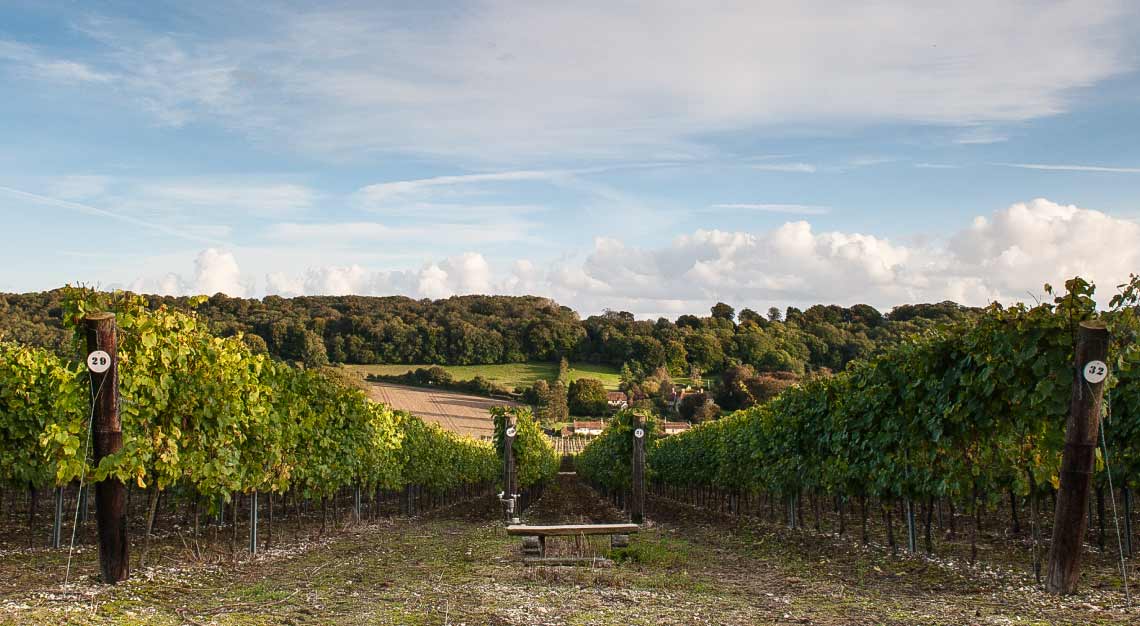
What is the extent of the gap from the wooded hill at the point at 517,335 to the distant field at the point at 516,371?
1.53 m

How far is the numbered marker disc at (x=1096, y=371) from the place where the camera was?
24.2ft

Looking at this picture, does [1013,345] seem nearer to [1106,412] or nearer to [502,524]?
[1106,412]

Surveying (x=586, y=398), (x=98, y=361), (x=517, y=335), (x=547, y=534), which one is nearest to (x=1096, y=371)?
(x=547, y=534)

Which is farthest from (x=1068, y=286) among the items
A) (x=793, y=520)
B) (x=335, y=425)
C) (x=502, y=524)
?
(x=502, y=524)

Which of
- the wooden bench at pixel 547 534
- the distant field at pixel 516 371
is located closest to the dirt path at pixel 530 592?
the wooden bench at pixel 547 534

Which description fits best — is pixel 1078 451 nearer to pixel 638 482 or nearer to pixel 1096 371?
pixel 1096 371

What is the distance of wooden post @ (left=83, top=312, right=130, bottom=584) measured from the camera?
27.4ft

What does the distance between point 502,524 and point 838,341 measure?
75.5m

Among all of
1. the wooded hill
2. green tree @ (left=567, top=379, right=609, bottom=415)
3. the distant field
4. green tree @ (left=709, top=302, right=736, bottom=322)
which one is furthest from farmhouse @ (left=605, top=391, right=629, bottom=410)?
green tree @ (left=709, top=302, right=736, bottom=322)

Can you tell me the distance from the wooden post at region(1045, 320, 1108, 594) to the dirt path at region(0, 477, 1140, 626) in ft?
1.45

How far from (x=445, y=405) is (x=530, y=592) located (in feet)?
204

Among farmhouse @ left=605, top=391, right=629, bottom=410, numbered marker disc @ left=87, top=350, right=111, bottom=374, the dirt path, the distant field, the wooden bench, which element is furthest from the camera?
farmhouse @ left=605, top=391, right=629, bottom=410

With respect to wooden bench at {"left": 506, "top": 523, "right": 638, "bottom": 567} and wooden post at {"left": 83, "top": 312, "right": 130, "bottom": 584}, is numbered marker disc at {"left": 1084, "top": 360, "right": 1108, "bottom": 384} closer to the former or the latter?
wooden bench at {"left": 506, "top": 523, "right": 638, "bottom": 567}

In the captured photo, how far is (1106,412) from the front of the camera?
858 centimetres
